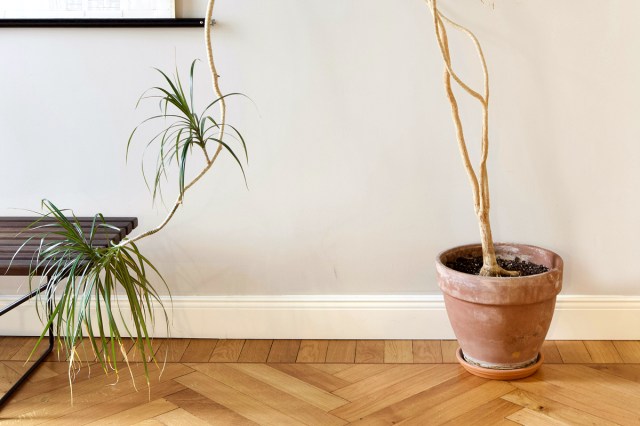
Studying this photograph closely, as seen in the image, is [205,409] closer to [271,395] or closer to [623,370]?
[271,395]

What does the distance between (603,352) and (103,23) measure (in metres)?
2.05

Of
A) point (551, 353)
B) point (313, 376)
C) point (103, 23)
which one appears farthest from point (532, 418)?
point (103, 23)

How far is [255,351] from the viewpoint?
2.80 metres

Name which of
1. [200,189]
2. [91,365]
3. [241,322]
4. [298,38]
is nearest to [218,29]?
[298,38]

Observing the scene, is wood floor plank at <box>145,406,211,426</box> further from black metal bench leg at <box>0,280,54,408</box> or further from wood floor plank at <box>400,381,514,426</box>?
wood floor plank at <box>400,381,514,426</box>

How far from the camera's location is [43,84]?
2.73m

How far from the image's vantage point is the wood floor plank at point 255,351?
2743 mm

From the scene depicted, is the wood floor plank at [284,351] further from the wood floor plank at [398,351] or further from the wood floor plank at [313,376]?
the wood floor plank at [398,351]

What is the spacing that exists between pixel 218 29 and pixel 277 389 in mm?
1218

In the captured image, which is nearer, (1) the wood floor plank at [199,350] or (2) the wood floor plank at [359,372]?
(2) the wood floor plank at [359,372]

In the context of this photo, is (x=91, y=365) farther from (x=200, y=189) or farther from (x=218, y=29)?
(x=218, y=29)

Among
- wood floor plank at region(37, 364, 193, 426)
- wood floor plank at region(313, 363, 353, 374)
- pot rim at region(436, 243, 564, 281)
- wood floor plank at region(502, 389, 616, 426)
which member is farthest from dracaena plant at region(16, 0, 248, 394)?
wood floor plank at region(502, 389, 616, 426)

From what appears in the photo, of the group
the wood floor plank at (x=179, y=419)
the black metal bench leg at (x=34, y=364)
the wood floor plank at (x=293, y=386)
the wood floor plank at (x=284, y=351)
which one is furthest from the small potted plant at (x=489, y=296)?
the black metal bench leg at (x=34, y=364)

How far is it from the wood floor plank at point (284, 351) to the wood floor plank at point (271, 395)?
160 mm
